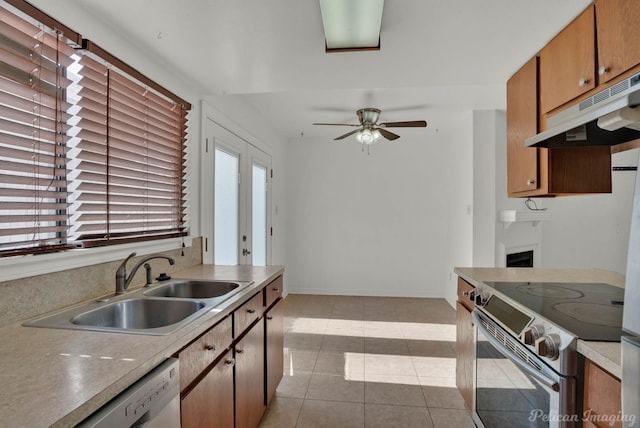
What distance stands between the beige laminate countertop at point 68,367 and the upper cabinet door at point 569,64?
2.06m

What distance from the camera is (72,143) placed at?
1438 mm

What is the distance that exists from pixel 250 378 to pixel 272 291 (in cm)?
57

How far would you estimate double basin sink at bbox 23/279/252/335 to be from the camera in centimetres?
122

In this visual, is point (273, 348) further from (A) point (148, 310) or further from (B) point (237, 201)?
(B) point (237, 201)

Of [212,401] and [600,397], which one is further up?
[600,397]

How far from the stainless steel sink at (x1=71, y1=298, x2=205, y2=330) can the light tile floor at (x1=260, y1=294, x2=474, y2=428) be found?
102 centimetres

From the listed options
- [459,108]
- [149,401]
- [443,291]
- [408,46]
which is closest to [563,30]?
[408,46]

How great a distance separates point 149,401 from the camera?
0.89 metres

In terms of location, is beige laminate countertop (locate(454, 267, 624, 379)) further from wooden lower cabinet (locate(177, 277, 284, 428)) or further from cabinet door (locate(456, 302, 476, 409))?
wooden lower cabinet (locate(177, 277, 284, 428))

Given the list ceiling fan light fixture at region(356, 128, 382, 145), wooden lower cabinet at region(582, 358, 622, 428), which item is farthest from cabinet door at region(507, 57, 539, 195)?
ceiling fan light fixture at region(356, 128, 382, 145)

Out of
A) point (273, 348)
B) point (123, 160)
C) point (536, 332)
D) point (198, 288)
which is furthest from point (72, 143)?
point (536, 332)

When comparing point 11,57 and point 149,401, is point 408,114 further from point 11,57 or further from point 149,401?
point 149,401

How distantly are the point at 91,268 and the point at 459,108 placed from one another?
379 centimetres

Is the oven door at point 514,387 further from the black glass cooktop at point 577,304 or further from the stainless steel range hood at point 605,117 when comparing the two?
the stainless steel range hood at point 605,117
